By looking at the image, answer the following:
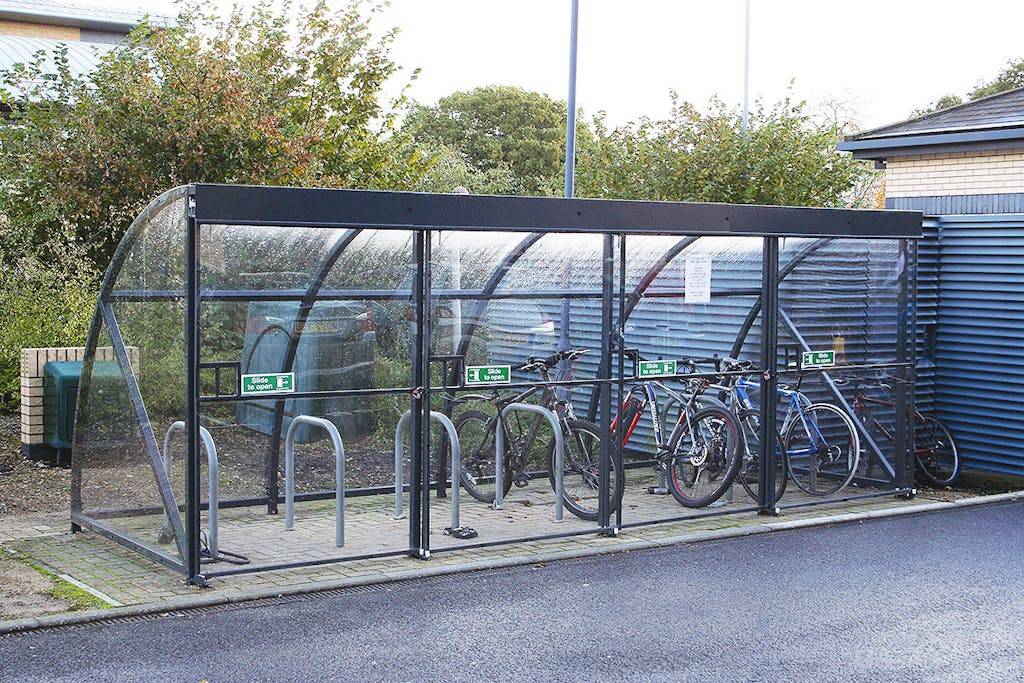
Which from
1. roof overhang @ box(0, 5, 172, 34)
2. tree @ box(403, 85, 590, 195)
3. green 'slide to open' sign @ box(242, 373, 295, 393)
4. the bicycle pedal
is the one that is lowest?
the bicycle pedal

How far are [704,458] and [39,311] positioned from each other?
7.34m

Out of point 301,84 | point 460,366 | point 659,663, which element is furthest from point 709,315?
point 301,84

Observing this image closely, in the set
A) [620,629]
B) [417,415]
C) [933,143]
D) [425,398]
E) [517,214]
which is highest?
[933,143]

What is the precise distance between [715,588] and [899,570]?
138 centimetres

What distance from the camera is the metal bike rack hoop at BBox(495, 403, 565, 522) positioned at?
8656 mm

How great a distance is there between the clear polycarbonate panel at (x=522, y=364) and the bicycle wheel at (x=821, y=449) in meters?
1.96

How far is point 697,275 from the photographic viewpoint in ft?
31.1

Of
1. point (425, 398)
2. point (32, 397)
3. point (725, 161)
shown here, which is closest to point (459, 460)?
point (425, 398)

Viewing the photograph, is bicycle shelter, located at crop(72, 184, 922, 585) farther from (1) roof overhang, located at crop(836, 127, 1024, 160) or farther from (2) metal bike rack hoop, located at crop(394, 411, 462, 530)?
(1) roof overhang, located at crop(836, 127, 1024, 160)

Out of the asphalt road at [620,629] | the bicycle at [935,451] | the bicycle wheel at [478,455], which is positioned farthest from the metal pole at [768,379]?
the bicycle at [935,451]

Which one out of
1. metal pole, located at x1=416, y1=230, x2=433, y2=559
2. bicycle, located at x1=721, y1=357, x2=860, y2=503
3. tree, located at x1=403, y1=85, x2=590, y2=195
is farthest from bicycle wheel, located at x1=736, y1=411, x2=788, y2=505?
tree, located at x1=403, y1=85, x2=590, y2=195

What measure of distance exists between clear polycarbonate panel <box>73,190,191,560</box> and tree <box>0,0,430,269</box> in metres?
5.04

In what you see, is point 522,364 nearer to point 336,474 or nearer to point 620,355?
point 620,355

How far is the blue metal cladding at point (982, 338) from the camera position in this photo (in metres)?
11.2
